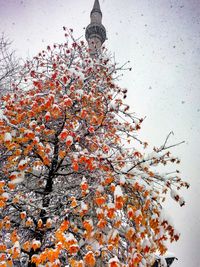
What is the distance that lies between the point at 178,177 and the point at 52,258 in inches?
89.3

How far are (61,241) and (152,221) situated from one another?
51.9 inches

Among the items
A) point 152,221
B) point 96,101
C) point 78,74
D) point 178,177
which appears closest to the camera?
point 152,221

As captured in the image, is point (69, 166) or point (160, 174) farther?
point (69, 166)

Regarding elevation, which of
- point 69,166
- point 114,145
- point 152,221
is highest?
point 114,145

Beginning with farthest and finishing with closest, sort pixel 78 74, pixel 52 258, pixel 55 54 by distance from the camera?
pixel 55 54, pixel 78 74, pixel 52 258

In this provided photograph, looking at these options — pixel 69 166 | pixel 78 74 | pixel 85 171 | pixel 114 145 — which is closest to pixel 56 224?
pixel 85 171

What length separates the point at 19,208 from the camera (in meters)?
4.52

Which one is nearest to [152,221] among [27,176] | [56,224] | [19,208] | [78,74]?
[56,224]

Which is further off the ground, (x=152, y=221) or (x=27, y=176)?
(x=27, y=176)

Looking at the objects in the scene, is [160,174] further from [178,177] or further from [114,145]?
[114,145]

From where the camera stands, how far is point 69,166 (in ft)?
18.2

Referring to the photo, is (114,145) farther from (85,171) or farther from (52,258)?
(52,258)

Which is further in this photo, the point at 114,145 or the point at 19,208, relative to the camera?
the point at 114,145

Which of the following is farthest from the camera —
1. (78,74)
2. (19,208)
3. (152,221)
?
(78,74)
